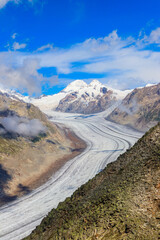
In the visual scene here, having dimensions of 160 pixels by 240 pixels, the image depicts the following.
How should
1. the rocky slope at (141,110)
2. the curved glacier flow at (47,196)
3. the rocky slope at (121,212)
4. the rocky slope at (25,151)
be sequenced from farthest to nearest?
the rocky slope at (141,110) < the rocky slope at (25,151) < the curved glacier flow at (47,196) < the rocky slope at (121,212)

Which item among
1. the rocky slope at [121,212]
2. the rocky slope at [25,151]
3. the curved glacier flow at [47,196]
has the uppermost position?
the rocky slope at [25,151]

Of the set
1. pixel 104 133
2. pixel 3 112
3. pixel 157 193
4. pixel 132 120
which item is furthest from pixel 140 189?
pixel 132 120

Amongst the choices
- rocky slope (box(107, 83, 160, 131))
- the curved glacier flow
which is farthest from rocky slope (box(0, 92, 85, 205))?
rocky slope (box(107, 83, 160, 131))

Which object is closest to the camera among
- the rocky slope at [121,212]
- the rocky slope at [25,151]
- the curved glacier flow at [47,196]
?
the rocky slope at [121,212]

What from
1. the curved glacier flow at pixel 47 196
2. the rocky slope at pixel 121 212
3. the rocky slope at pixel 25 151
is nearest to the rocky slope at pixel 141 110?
the rocky slope at pixel 25 151

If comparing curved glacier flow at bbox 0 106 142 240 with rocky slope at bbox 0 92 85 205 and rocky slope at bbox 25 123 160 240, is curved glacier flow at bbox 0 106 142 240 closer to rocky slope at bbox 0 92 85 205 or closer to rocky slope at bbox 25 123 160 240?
rocky slope at bbox 0 92 85 205

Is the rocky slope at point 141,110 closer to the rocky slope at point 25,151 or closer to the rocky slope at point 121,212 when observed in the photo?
the rocky slope at point 25,151
